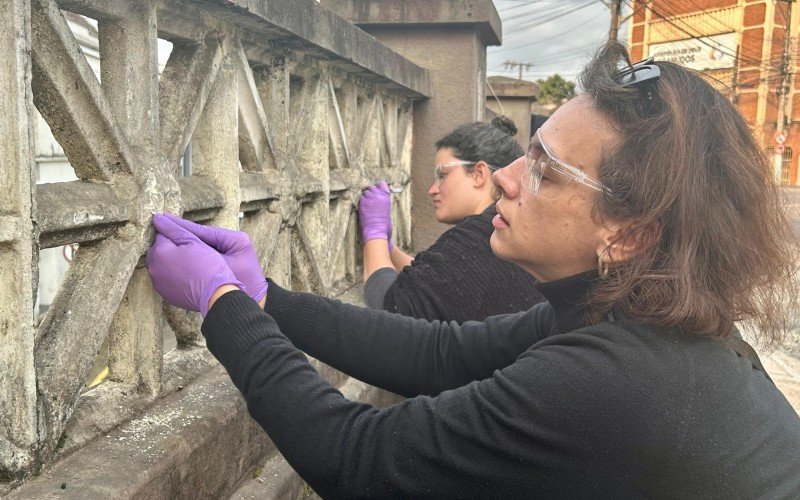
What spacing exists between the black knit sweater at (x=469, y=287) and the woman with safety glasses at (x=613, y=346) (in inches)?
42.7

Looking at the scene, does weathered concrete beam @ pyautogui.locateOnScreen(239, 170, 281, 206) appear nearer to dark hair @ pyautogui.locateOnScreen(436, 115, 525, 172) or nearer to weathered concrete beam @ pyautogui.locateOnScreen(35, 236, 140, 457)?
weathered concrete beam @ pyautogui.locateOnScreen(35, 236, 140, 457)

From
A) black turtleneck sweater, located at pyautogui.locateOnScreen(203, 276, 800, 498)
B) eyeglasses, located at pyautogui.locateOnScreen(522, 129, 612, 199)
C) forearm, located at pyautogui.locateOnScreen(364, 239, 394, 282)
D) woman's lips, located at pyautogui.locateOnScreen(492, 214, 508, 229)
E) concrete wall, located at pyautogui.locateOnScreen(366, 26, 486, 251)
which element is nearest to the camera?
black turtleneck sweater, located at pyautogui.locateOnScreen(203, 276, 800, 498)

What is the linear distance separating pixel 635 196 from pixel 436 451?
1.85ft

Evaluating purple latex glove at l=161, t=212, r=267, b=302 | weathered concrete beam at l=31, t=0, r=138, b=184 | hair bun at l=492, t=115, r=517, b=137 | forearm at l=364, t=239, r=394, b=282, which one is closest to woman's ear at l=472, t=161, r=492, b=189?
hair bun at l=492, t=115, r=517, b=137

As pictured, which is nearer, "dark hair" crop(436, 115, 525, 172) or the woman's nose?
the woman's nose

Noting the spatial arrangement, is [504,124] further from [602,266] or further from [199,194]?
[602,266]

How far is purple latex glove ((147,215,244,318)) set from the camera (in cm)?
168

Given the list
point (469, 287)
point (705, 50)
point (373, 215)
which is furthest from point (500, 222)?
point (705, 50)

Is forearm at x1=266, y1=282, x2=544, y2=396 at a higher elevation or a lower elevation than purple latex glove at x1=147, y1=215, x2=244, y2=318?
lower

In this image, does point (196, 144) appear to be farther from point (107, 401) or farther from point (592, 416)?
point (592, 416)

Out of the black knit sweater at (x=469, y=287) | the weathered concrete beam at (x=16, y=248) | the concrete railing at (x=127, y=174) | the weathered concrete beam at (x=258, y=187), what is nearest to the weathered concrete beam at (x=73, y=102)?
the concrete railing at (x=127, y=174)

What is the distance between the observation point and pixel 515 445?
1276mm

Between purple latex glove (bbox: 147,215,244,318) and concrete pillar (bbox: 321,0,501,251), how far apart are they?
321 cm

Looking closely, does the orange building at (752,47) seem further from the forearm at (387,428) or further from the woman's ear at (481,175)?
the forearm at (387,428)
